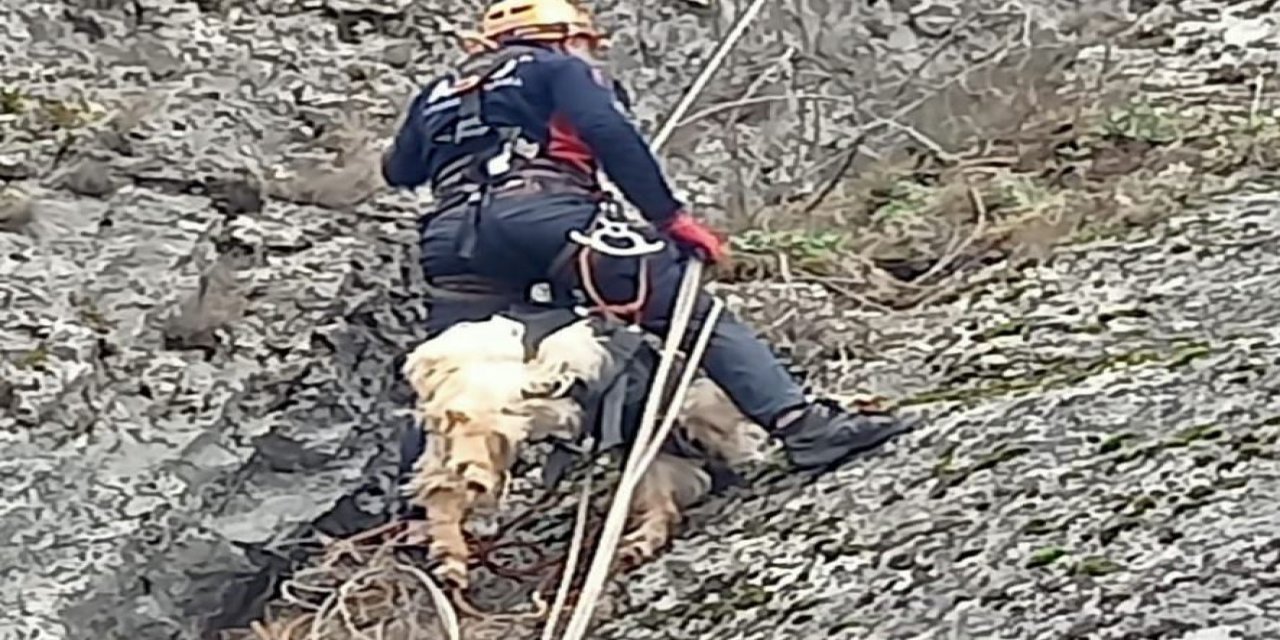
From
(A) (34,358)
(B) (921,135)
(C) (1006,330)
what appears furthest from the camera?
(B) (921,135)

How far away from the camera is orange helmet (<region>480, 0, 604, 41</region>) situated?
5.22 m

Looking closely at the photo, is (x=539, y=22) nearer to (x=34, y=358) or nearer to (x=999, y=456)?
(x=34, y=358)

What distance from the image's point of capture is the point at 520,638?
462 cm

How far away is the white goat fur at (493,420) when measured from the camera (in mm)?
4707

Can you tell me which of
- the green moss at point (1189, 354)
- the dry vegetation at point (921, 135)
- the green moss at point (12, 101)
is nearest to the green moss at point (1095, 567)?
the green moss at point (1189, 354)

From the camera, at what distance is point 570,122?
5043 millimetres

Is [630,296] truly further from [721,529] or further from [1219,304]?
[1219,304]

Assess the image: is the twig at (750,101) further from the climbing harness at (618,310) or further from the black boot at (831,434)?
the black boot at (831,434)

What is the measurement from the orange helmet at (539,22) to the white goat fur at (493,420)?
0.65 m

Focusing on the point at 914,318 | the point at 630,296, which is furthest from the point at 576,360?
the point at 914,318

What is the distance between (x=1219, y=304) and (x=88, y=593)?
7.37 ft

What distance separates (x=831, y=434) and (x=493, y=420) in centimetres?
63

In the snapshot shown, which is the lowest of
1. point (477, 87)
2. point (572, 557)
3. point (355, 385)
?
point (355, 385)

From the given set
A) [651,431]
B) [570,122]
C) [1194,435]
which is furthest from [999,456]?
[570,122]
